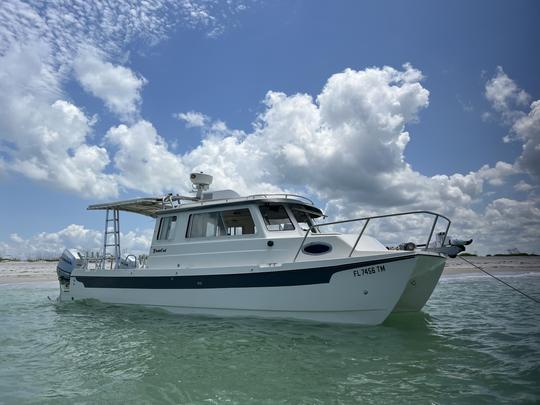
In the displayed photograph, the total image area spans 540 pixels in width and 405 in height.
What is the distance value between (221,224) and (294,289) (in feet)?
9.97

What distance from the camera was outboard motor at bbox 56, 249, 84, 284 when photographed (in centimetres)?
1388

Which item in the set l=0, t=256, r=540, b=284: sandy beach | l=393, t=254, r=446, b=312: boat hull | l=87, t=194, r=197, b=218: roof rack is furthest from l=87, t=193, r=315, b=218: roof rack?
l=0, t=256, r=540, b=284: sandy beach

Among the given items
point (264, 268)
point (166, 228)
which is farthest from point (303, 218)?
point (166, 228)

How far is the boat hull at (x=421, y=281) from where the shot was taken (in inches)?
325

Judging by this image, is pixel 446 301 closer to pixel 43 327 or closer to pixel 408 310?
pixel 408 310

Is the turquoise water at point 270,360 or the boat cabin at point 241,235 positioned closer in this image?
the turquoise water at point 270,360

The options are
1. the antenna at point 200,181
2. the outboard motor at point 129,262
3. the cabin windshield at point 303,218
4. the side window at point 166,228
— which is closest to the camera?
the cabin windshield at point 303,218

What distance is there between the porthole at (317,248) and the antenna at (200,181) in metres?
5.01

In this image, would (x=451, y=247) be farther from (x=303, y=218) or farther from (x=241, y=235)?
(x=241, y=235)

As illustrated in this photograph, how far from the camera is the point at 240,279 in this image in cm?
944

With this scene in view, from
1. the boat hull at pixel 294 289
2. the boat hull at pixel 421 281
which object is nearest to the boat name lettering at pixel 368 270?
the boat hull at pixel 294 289

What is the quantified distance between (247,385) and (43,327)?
23.2 ft

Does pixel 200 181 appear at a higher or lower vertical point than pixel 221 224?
higher

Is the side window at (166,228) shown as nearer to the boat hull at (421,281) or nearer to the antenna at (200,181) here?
the antenna at (200,181)
